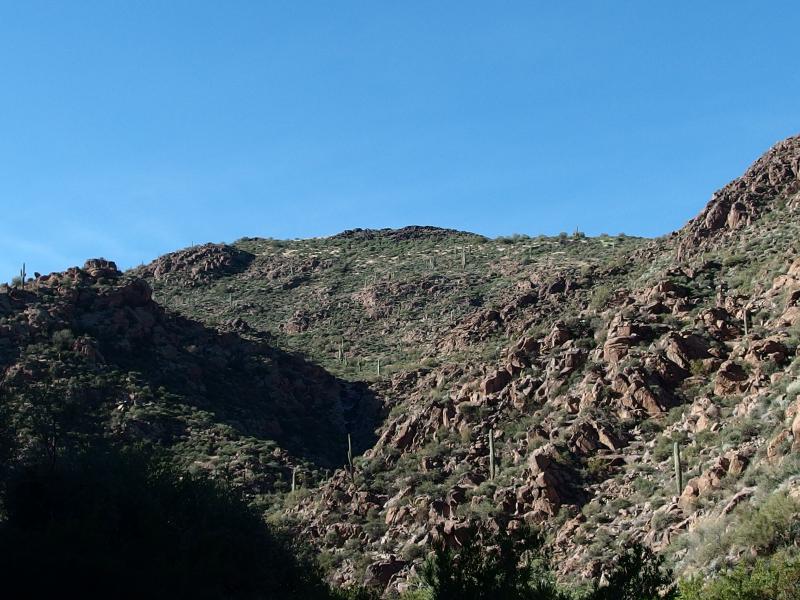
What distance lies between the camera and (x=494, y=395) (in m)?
44.4

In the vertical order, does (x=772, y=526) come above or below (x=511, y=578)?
below

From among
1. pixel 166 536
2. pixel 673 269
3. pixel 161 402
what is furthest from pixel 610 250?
pixel 166 536

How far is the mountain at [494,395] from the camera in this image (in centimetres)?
3212

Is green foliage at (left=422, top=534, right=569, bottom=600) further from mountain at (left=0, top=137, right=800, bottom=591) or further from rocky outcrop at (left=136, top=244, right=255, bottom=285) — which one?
rocky outcrop at (left=136, top=244, right=255, bottom=285)

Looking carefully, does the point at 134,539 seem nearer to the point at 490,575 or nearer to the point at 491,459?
the point at 490,575

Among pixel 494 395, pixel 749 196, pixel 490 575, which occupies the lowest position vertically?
pixel 490 575

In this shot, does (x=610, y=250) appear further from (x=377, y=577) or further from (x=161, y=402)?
(x=377, y=577)

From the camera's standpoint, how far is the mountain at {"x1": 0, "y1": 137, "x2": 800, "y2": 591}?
32.1 metres

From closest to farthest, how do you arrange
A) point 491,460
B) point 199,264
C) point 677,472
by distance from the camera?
point 677,472 < point 491,460 < point 199,264

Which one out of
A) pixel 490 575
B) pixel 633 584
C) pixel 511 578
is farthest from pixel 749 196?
pixel 490 575

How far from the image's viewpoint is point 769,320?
38.2 metres

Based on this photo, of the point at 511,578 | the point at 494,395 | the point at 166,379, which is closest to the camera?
the point at 511,578

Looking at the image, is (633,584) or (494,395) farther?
(494,395)

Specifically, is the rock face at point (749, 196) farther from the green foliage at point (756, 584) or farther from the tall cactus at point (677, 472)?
the green foliage at point (756, 584)
